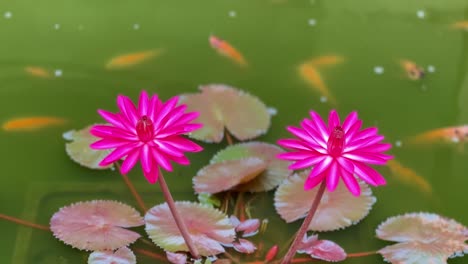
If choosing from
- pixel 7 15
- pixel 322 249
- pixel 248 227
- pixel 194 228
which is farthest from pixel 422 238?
pixel 7 15

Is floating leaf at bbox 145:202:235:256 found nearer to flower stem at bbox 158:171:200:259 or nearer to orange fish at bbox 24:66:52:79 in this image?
flower stem at bbox 158:171:200:259

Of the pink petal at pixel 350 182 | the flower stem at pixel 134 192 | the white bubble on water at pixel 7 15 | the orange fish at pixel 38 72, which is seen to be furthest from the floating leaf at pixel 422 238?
the white bubble on water at pixel 7 15

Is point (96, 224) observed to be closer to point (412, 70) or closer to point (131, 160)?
point (131, 160)

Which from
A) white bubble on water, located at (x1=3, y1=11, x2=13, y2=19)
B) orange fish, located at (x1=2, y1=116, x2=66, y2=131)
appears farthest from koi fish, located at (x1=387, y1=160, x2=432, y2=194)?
white bubble on water, located at (x1=3, y1=11, x2=13, y2=19)

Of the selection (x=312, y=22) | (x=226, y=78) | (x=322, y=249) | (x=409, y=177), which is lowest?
(x=322, y=249)

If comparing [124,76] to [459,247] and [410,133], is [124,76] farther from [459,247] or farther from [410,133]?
[459,247]

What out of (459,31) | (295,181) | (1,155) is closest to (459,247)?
(295,181)

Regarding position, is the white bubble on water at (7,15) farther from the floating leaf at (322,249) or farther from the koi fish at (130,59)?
the floating leaf at (322,249)
